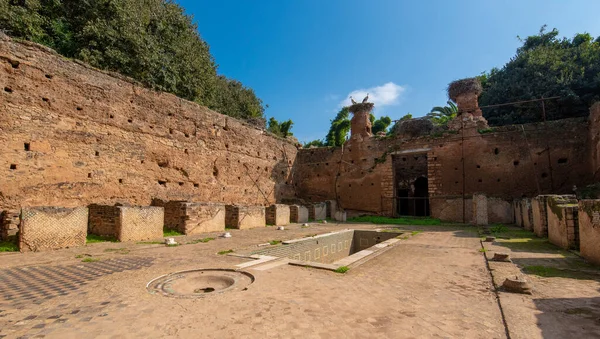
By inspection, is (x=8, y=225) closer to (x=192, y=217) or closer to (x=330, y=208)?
(x=192, y=217)

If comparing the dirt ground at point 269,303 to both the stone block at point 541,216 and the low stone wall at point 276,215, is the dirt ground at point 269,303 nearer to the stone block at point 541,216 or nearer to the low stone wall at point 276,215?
the stone block at point 541,216

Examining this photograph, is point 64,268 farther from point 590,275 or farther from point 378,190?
point 378,190

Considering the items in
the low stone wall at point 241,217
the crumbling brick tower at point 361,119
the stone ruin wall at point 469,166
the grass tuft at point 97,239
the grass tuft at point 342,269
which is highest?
the crumbling brick tower at point 361,119

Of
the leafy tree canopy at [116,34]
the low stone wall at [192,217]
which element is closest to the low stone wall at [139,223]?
the low stone wall at [192,217]

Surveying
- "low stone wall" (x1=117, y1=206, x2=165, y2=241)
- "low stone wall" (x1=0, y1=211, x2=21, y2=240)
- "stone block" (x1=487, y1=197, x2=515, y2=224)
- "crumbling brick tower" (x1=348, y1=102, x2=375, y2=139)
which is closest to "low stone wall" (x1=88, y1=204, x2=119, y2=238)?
"low stone wall" (x1=117, y1=206, x2=165, y2=241)

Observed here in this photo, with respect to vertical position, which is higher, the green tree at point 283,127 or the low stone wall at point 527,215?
the green tree at point 283,127

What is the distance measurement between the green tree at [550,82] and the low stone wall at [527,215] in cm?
1090

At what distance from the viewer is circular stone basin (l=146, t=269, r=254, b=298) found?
3838 millimetres

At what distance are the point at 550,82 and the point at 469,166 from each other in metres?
10.4

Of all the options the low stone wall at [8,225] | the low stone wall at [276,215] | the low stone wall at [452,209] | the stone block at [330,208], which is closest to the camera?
the low stone wall at [8,225]

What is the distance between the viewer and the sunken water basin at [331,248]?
239 inches

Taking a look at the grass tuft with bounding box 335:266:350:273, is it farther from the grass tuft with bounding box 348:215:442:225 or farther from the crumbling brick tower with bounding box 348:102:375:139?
the crumbling brick tower with bounding box 348:102:375:139

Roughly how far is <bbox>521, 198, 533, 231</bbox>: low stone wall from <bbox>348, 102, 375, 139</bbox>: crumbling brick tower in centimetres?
1011

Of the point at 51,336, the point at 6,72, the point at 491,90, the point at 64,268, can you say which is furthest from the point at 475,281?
the point at 491,90
